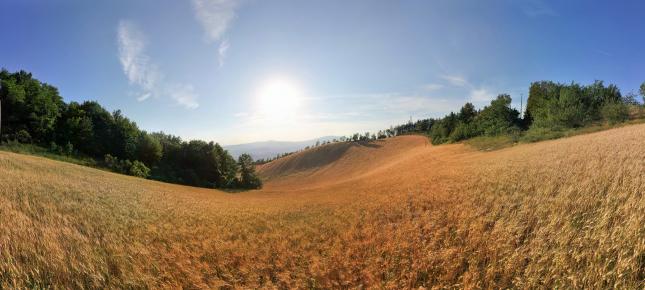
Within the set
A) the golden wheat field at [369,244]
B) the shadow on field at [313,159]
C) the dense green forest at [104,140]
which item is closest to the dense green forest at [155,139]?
the dense green forest at [104,140]

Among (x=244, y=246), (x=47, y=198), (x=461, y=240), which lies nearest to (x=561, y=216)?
(x=461, y=240)

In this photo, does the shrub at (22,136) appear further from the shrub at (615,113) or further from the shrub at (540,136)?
the shrub at (615,113)

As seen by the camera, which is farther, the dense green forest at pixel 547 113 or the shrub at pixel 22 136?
the dense green forest at pixel 547 113

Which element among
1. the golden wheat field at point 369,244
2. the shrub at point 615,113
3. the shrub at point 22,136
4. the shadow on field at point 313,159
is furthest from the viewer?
the shadow on field at point 313,159

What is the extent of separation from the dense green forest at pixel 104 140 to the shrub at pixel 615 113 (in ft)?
208

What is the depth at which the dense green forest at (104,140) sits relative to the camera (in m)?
39.6

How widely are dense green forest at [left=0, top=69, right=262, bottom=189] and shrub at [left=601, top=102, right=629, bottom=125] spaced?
6339 cm

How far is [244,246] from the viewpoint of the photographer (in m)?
6.61

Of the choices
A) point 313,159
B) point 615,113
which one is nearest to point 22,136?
point 313,159

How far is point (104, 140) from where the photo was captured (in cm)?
4731

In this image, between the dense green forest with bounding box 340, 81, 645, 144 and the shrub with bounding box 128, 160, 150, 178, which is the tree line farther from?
the shrub with bounding box 128, 160, 150, 178

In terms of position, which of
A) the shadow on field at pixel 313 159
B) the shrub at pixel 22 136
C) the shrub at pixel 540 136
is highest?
the shrub at pixel 22 136

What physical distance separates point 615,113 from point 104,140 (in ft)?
286

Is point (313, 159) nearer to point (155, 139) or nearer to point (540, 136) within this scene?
point (155, 139)
